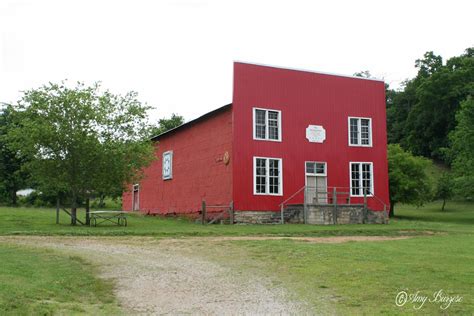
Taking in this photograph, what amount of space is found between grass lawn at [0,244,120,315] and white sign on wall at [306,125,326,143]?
18059 mm

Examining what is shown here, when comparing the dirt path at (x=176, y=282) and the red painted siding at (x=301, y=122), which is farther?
the red painted siding at (x=301, y=122)

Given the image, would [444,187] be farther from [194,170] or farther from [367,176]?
[194,170]

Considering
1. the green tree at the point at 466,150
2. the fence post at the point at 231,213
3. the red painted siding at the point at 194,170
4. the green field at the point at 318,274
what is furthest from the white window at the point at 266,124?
the green tree at the point at 466,150

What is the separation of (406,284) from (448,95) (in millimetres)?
58900

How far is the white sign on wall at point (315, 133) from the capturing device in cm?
2948

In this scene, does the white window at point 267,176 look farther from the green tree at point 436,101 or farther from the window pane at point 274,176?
the green tree at point 436,101

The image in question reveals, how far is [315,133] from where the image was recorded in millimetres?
29625

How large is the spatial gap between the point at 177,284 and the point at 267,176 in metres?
18.1

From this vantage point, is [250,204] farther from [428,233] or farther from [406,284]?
[406,284]

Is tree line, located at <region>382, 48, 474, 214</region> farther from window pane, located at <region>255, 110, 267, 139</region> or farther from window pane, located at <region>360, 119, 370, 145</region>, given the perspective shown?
window pane, located at <region>255, 110, 267, 139</region>

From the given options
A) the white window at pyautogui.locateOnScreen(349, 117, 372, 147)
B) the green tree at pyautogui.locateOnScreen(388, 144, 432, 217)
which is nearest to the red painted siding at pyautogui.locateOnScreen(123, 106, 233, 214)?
the white window at pyautogui.locateOnScreen(349, 117, 372, 147)

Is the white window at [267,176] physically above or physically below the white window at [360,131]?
below

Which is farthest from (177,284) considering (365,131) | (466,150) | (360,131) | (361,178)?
(466,150)

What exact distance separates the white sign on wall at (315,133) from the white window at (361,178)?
2141 mm
